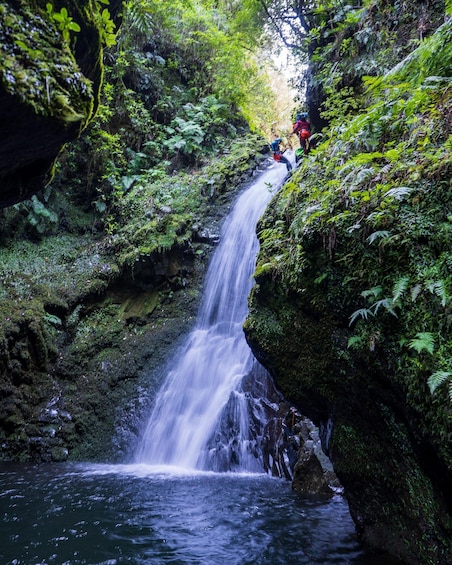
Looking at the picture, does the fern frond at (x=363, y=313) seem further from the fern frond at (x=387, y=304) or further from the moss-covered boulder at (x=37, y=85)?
the moss-covered boulder at (x=37, y=85)

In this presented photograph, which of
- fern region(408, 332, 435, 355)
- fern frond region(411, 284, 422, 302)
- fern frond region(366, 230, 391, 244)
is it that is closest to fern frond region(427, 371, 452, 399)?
fern region(408, 332, 435, 355)

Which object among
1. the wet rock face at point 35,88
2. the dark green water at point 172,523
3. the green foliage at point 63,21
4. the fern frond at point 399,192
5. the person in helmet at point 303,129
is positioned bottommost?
the dark green water at point 172,523

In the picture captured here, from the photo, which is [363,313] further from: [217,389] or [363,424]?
[217,389]

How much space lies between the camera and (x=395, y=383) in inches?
124

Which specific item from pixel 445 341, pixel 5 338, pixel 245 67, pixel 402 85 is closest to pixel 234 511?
pixel 445 341

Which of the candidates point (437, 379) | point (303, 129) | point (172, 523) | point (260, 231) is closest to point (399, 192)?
point (437, 379)

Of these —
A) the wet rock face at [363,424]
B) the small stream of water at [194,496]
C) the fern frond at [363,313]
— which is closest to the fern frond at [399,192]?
the fern frond at [363,313]

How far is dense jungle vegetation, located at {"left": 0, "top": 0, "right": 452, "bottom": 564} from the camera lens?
3.08 meters

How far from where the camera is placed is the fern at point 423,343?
9.00 feet

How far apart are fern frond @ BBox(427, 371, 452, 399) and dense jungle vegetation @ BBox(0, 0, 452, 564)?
0.04 ft

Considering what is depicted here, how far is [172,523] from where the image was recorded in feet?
15.3

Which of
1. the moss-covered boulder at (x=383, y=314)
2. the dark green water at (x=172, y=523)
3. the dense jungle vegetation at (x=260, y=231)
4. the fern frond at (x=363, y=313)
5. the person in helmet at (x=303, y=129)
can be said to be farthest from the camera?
the person in helmet at (x=303, y=129)

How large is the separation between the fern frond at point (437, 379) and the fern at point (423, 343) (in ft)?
0.51

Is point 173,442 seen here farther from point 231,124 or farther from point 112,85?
point 231,124
